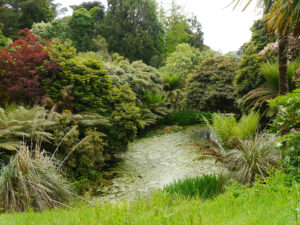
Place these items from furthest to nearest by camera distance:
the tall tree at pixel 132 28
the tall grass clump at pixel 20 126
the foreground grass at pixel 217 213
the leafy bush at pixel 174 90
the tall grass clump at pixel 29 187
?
the tall tree at pixel 132 28
the leafy bush at pixel 174 90
the tall grass clump at pixel 20 126
the tall grass clump at pixel 29 187
the foreground grass at pixel 217 213

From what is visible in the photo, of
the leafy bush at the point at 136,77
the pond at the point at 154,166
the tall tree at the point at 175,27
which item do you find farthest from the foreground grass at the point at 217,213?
the tall tree at the point at 175,27

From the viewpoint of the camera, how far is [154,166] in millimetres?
6781

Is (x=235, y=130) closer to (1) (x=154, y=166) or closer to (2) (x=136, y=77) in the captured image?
(1) (x=154, y=166)

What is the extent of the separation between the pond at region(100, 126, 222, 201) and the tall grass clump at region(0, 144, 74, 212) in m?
1.08

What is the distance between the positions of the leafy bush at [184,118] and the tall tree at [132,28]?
12.7m

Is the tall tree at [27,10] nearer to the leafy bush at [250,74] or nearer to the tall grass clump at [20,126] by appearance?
the tall grass clump at [20,126]

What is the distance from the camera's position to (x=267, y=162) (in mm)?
4184

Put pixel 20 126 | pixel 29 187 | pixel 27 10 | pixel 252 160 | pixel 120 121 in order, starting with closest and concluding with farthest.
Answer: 1. pixel 29 187
2. pixel 252 160
3. pixel 20 126
4. pixel 120 121
5. pixel 27 10

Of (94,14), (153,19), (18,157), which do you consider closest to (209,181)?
(18,157)

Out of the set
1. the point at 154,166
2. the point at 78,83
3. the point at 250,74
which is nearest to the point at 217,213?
the point at 154,166

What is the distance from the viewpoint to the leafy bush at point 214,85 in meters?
11.5

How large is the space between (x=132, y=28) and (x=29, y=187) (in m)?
23.6

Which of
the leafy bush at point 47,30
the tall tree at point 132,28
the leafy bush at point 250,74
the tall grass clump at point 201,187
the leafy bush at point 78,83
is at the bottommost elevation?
the tall grass clump at point 201,187

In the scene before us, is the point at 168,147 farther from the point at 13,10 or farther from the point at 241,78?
the point at 13,10
